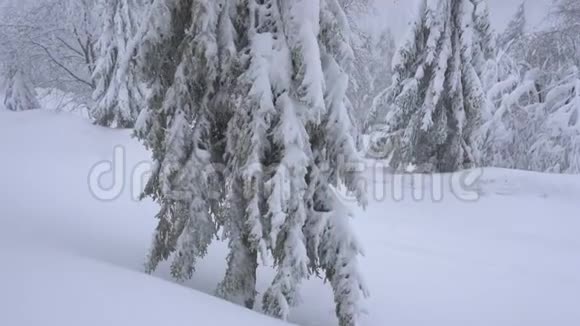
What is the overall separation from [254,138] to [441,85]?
9078mm

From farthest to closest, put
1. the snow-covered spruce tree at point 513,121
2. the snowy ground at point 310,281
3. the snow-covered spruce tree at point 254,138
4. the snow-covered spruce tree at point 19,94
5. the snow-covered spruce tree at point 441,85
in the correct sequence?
the snow-covered spruce tree at point 19,94
the snow-covered spruce tree at point 513,121
the snow-covered spruce tree at point 441,85
the snow-covered spruce tree at point 254,138
the snowy ground at point 310,281

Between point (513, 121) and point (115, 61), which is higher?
point (115, 61)

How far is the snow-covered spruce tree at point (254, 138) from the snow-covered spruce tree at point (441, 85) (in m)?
8.20

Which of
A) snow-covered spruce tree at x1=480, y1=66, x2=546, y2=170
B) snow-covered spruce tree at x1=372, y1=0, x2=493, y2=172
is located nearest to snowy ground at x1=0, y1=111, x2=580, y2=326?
snow-covered spruce tree at x1=372, y1=0, x2=493, y2=172

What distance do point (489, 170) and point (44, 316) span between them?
10881 mm

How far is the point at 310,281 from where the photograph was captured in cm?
650

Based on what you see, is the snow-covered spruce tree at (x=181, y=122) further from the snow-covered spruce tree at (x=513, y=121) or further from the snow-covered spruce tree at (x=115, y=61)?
the snow-covered spruce tree at (x=513, y=121)

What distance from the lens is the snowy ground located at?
3.35m

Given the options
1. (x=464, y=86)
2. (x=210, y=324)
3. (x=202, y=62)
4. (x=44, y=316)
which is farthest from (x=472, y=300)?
(x=464, y=86)

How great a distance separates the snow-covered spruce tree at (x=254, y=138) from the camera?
168 inches

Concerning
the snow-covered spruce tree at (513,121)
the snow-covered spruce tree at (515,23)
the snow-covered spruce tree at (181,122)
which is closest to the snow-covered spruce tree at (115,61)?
the snow-covered spruce tree at (181,122)

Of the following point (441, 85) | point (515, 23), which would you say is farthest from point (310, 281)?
point (515, 23)

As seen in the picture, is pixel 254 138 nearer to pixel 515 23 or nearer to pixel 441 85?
pixel 441 85

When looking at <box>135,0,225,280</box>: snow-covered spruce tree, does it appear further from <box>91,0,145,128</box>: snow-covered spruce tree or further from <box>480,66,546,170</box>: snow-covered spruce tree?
<box>480,66,546,170</box>: snow-covered spruce tree
